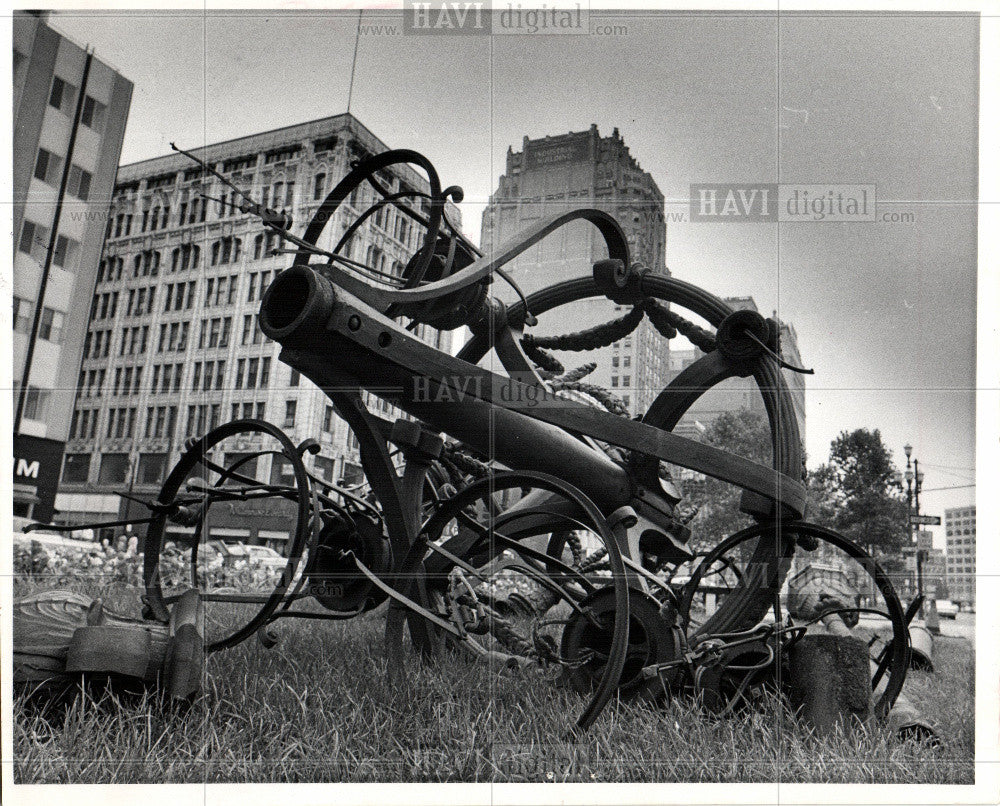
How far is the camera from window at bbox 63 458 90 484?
5481 mm

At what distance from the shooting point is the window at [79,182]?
5.14 meters

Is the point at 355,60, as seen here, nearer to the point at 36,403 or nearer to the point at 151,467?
the point at 36,403

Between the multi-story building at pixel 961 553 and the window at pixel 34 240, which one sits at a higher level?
the window at pixel 34 240

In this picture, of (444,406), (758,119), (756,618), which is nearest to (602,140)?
(758,119)

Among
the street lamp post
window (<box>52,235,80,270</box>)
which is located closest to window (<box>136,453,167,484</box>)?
window (<box>52,235,80,270</box>)

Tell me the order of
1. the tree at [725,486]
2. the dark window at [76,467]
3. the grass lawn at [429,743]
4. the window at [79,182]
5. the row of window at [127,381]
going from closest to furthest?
1. the grass lawn at [429,743]
2. the window at [79,182]
3. the dark window at [76,467]
4. the row of window at [127,381]
5. the tree at [725,486]

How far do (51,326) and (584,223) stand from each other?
325 cm

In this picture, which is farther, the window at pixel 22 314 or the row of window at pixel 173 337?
the row of window at pixel 173 337

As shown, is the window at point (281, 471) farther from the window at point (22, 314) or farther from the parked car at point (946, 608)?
the parked car at point (946, 608)

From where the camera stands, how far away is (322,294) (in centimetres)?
358

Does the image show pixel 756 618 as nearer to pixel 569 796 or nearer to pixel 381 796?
pixel 569 796

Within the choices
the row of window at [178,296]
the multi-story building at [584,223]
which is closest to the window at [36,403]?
the row of window at [178,296]

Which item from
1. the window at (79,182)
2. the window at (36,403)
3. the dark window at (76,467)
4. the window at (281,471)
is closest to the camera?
the window at (36,403)

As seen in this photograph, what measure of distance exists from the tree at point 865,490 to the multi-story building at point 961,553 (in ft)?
2.49
